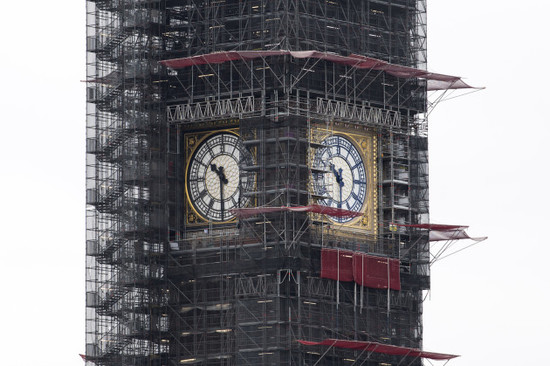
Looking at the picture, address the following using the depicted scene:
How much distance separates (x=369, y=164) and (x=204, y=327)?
13770 millimetres

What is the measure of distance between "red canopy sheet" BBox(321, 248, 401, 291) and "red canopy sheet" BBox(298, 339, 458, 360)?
13.4 ft

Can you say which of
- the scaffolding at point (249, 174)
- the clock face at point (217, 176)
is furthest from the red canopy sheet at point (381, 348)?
the clock face at point (217, 176)

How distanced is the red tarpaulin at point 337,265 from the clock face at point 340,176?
2301 millimetres

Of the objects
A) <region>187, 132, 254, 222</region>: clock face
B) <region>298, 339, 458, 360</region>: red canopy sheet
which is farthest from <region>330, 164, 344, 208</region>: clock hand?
<region>298, 339, 458, 360</region>: red canopy sheet

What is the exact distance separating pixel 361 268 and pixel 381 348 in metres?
5.03

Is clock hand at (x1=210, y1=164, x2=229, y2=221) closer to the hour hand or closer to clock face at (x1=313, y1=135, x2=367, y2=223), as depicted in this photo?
the hour hand

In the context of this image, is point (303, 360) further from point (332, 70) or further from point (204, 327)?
point (332, 70)

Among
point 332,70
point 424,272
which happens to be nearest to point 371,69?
point 332,70

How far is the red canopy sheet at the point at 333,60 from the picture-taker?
456 feet

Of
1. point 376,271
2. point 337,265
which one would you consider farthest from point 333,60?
point 376,271

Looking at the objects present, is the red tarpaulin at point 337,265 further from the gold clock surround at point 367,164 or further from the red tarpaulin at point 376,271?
the gold clock surround at point 367,164

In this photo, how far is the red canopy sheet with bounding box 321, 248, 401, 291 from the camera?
13938 cm

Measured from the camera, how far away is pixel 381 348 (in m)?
139

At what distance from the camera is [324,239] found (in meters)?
140
